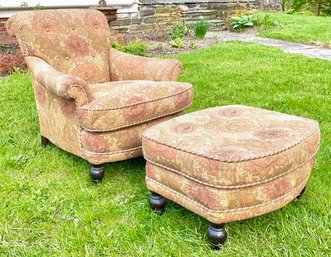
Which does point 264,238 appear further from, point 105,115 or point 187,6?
point 187,6

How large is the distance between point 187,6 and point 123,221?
253 inches

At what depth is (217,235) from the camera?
66.9 inches

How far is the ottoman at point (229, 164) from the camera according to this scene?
5.24ft

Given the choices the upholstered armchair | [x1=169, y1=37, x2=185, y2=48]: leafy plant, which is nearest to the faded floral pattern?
the upholstered armchair

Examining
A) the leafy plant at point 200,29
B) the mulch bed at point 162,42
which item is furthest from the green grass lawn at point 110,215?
the leafy plant at point 200,29

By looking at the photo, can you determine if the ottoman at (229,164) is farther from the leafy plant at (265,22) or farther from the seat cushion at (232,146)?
the leafy plant at (265,22)

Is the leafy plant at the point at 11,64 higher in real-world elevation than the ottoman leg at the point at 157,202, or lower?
higher

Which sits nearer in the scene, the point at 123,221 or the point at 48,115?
the point at 123,221

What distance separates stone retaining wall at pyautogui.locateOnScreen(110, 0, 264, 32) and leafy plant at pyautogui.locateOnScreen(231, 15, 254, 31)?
34cm

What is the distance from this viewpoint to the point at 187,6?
7695 mm

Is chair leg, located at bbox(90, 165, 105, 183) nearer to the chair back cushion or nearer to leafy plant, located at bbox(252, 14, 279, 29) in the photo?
the chair back cushion

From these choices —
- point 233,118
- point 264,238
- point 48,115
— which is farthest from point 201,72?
point 264,238

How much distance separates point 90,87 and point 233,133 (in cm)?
113

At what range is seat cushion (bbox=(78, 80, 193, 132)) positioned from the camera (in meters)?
2.18
